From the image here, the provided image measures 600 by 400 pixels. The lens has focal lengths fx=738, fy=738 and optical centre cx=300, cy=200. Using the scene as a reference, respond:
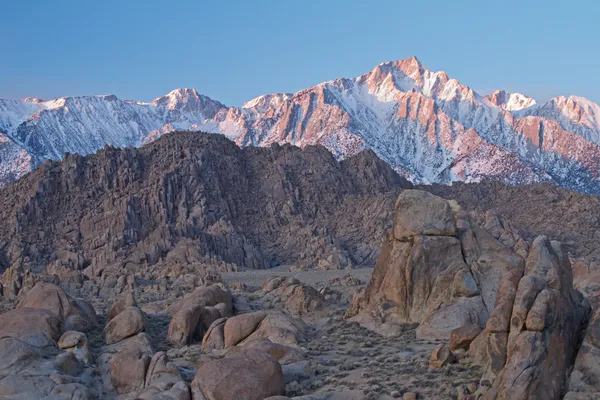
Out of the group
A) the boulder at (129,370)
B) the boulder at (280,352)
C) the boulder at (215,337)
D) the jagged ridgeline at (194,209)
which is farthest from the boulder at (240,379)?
the jagged ridgeline at (194,209)

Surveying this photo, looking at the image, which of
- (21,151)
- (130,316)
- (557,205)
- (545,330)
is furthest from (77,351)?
(21,151)

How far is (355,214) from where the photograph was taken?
71.2 meters

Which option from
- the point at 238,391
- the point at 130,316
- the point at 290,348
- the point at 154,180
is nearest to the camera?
the point at 238,391

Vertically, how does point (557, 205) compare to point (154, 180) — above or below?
below

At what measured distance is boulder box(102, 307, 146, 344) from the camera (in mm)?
26594

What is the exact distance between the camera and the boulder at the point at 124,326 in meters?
26.6

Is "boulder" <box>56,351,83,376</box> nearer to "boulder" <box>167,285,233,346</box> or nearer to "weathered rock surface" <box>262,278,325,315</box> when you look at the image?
"boulder" <box>167,285,233,346</box>

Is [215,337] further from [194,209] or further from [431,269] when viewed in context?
[194,209]

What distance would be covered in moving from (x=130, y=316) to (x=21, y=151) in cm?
16335

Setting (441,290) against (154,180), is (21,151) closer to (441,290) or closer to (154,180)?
(154,180)

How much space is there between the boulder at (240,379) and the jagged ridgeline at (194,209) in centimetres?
3621

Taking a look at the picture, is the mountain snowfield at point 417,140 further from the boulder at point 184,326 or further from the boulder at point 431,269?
the boulder at point 184,326

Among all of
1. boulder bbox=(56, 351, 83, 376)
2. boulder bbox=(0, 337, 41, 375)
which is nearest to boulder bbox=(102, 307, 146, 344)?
boulder bbox=(56, 351, 83, 376)

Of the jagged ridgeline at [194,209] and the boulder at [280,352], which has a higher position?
the jagged ridgeline at [194,209]
